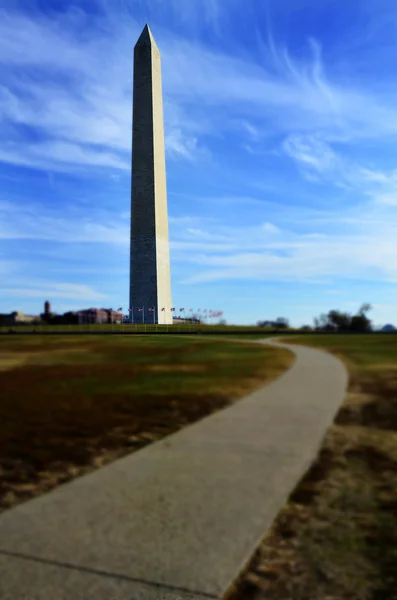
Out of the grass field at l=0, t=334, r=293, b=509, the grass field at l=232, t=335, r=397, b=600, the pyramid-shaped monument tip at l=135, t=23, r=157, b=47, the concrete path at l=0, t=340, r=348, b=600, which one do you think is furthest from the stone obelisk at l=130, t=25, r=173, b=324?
the grass field at l=232, t=335, r=397, b=600

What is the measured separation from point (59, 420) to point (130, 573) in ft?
16.4

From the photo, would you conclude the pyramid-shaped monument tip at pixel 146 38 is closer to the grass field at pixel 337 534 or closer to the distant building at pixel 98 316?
the distant building at pixel 98 316

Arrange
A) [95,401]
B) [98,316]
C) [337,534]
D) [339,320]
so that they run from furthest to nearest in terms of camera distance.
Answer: [339,320], [98,316], [95,401], [337,534]

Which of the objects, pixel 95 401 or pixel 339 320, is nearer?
pixel 95 401

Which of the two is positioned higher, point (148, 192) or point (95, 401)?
point (148, 192)

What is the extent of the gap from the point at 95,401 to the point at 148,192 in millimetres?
28892

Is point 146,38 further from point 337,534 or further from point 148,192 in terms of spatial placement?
point 337,534

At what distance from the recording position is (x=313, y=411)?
8180 millimetres

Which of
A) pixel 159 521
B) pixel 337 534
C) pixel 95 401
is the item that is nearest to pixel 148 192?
pixel 95 401

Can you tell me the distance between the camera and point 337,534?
12.0 feet

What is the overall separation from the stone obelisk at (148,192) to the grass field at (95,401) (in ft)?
55.4

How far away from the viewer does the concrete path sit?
291cm

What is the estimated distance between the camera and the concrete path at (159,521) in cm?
291

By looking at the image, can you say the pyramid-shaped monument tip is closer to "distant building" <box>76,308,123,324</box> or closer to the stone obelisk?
Answer: the stone obelisk
